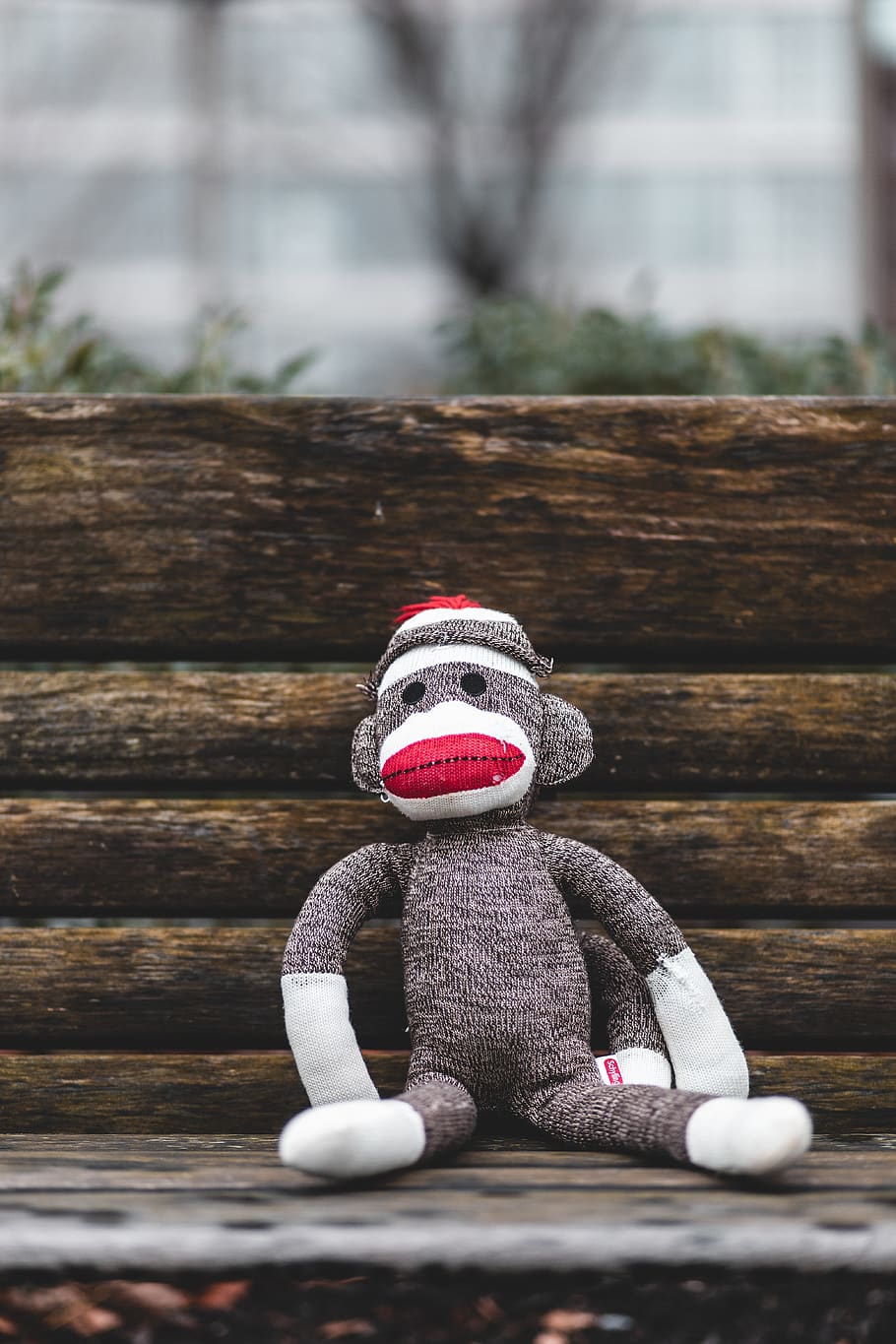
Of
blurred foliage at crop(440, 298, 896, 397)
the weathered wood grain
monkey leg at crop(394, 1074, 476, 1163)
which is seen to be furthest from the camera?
blurred foliage at crop(440, 298, 896, 397)

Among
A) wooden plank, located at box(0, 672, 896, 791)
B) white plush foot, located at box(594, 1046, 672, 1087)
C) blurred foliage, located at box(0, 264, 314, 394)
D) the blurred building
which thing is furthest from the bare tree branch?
white plush foot, located at box(594, 1046, 672, 1087)

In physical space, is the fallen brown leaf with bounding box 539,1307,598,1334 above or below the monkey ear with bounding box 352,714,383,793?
below

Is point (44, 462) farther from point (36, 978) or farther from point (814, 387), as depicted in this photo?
point (814, 387)

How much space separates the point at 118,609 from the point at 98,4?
974 centimetres

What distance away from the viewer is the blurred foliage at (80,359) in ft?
5.98

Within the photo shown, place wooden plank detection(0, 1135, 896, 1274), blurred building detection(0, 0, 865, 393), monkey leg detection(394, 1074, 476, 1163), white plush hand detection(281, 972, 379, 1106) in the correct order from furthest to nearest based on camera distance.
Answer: blurred building detection(0, 0, 865, 393), white plush hand detection(281, 972, 379, 1106), monkey leg detection(394, 1074, 476, 1163), wooden plank detection(0, 1135, 896, 1274)

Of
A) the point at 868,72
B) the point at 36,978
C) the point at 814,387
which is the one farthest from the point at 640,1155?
the point at 868,72

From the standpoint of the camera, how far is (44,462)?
146 centimetres

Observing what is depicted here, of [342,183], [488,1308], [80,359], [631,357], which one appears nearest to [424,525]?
[80,359]

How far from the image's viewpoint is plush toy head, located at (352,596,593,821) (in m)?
1.19

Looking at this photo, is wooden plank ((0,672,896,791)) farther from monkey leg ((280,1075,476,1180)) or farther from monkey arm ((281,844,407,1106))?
monkey leg ((280,1075,476,1180))

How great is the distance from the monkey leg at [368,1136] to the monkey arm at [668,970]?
0.26 meters

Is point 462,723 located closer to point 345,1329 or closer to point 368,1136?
point 368,1136

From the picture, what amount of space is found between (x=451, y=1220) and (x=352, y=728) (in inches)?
25.7
